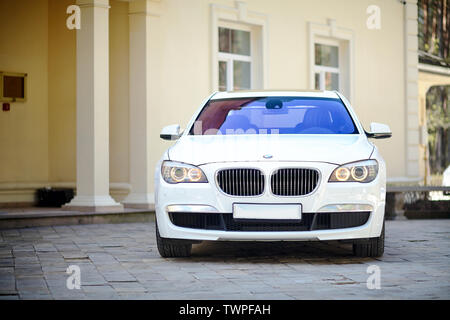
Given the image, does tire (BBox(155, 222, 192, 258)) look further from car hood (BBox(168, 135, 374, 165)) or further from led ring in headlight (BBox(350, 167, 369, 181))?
led ring in headlight (BBox(350, 167, 369, 181))

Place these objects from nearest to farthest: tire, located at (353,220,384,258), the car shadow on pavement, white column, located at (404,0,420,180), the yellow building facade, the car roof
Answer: tire, located at (353,220,384,258) < the car shadow on pavement < the car roof < the yellow building facade < white column, located at (404,0,420,180)

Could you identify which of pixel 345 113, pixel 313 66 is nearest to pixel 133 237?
pixel 345 113

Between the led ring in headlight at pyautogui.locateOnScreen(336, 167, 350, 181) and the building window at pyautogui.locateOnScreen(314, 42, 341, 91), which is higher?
the building window at pyautogui.locateOnScreen(314, 42, 341, 91)

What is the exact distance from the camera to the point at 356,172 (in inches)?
269

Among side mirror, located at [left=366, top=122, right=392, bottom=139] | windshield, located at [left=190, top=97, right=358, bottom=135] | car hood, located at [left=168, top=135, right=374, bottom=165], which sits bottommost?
car hood, located at [left=168, top=135, right=374, bottom=165]

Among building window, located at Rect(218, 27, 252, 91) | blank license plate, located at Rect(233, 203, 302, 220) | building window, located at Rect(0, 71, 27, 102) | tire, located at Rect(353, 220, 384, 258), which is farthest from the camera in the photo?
building window, located at Rect(218, 27, 252, 91)

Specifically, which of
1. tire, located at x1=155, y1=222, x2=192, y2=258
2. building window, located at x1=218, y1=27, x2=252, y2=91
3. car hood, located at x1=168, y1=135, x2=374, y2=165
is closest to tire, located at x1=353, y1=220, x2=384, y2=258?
car hood, located at x1=168, y1=135, x2=374, y2=165

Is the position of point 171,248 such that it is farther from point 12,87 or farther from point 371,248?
point 12,87

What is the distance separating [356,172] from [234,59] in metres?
8.09

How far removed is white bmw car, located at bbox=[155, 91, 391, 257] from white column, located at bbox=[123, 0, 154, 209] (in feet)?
17.7

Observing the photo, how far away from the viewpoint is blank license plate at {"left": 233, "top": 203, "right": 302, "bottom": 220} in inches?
263

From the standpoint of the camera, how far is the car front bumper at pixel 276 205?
670 centimetres

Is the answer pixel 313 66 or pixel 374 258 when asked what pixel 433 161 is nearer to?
pixel 313 66

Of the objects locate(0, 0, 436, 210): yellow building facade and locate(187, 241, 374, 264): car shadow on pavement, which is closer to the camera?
locate(187, 241, 374, 264): car shadow on pavement
